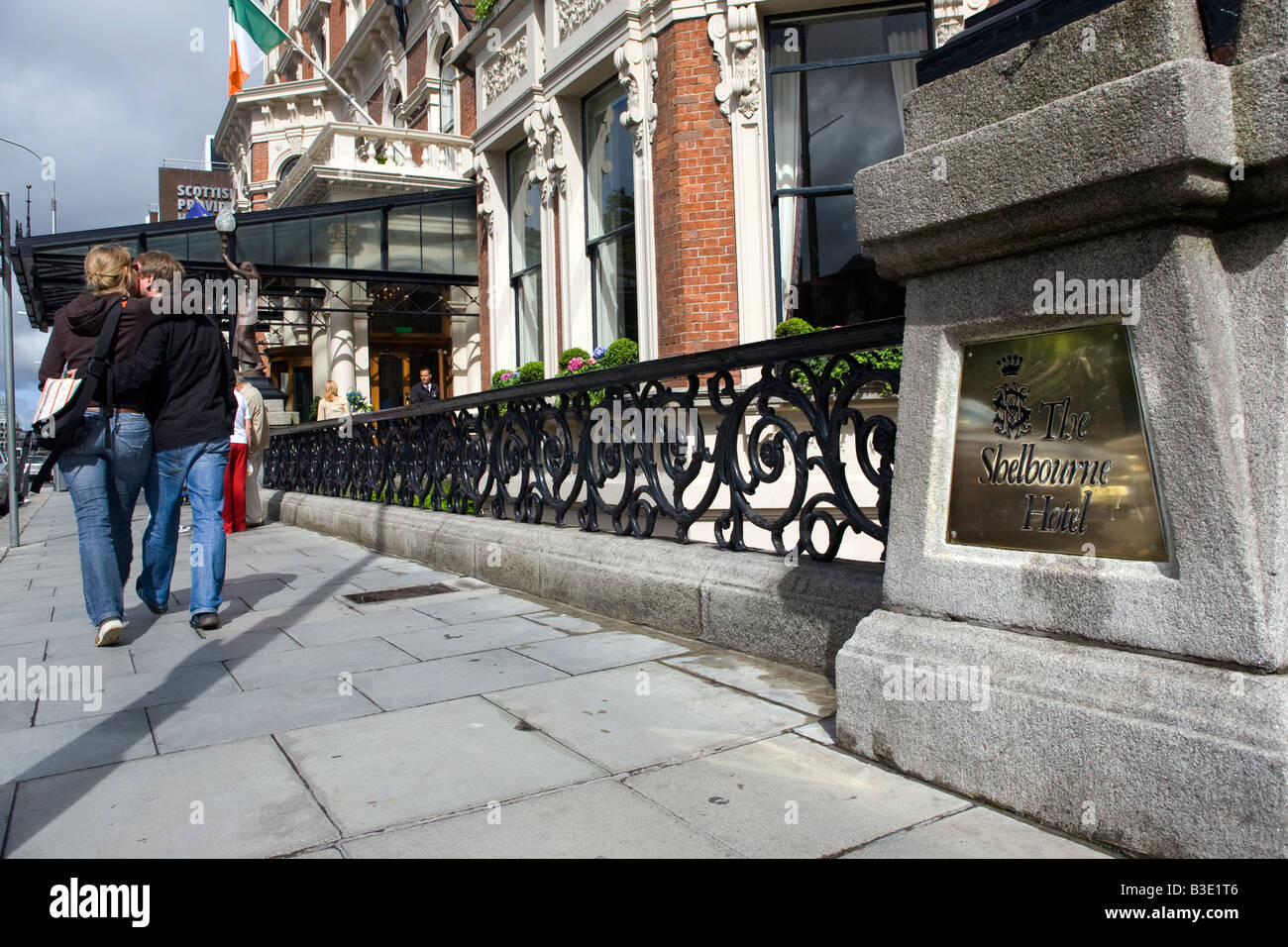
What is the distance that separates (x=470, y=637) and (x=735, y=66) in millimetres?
6750

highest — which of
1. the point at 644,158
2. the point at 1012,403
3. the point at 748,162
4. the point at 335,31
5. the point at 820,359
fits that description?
the point at 335,31

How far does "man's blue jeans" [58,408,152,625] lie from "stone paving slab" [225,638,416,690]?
3.29 feet

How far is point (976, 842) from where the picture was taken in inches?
91.4

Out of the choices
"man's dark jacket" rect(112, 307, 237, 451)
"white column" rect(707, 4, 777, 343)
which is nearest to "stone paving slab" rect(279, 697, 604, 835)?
"man's dark jacket" rect(112, 307, 237, 451)

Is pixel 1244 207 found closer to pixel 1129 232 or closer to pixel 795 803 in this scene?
pixel 1129 232

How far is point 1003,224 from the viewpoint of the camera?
2.53 metres

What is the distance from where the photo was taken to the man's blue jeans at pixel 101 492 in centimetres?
482

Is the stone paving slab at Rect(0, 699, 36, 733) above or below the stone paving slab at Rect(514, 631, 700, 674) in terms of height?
below

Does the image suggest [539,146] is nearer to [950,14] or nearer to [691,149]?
[691,149]

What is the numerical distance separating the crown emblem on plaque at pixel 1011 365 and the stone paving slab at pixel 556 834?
5.16ft

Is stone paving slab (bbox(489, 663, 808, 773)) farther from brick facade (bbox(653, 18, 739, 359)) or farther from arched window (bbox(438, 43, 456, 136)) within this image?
arched window (bbox(438, 43, 456, 136))

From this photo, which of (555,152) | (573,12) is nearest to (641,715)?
(555,152)

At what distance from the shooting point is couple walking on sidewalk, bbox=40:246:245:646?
4844 millimetres

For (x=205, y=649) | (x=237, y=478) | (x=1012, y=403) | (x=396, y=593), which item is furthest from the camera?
(x=237, y=478)
